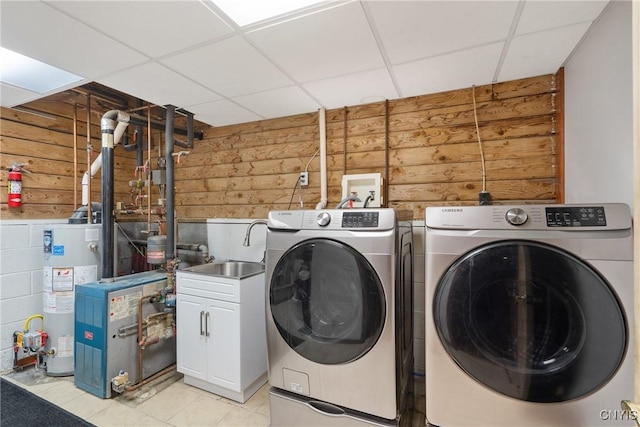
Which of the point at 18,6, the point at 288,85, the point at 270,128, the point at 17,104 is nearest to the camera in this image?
the point at 18,6

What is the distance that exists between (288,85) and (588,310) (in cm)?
205

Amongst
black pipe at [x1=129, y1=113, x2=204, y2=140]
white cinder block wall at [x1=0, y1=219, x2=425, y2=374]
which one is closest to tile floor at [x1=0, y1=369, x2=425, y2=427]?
white cinder block wall at [x1=0, y1=219, x2=425, y2=374]

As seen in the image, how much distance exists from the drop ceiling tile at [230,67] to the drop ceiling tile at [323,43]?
0.32ft

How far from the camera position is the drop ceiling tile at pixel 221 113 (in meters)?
2.50

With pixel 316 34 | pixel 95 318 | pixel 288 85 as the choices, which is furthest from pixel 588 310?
pixel 95 318

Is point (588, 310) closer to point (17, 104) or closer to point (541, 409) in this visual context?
point (541, 409)

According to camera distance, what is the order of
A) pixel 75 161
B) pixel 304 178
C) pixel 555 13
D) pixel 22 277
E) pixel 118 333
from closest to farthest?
1. pixel 555 13
2. pixel 118 333
3. pixel 22 277
4. pixel 304 178
5. pixel 75 161

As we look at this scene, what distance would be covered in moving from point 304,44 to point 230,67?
0.55m

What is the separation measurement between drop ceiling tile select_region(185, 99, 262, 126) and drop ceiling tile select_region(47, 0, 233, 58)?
33.0 inches

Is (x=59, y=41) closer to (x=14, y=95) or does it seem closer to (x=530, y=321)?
(x=14, y=95)

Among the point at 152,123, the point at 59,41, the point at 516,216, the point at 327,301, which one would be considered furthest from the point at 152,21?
the point at 516,216

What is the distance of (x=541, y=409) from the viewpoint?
1.09 meters

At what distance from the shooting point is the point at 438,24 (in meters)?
1.44

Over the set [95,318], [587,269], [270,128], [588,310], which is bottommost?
[95,318]
